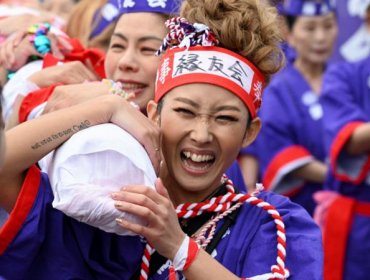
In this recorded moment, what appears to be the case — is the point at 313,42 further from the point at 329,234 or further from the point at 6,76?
the point at 6,76

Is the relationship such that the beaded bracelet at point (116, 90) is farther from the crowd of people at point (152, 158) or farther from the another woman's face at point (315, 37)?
the another woman's face at point (315, 37)

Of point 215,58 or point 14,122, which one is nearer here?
point 215,58

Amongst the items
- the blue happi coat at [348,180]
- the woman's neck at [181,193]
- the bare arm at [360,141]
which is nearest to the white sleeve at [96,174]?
the woman's neck at [181,193]

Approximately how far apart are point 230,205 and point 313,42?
3525mm

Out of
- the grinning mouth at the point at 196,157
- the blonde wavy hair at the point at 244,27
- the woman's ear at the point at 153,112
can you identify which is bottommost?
the grinning mouth at the point at 196,157

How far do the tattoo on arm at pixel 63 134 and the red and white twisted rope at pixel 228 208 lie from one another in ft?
1.25

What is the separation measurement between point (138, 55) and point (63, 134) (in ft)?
2.81

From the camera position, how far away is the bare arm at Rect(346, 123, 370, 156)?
480 cm

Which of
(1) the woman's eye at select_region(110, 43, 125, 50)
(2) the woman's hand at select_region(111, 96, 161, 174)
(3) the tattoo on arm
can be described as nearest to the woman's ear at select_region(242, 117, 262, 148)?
(2) the woman's hand at select_region(111, 96, 161, 174)

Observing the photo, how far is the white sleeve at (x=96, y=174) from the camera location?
2564 millimetres

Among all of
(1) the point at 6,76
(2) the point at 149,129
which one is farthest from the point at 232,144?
(1) the point at 6,76

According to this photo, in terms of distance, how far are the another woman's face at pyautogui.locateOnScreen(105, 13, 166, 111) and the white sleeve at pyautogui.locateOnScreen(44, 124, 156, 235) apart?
0.81 metres

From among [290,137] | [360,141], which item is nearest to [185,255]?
[360,141]

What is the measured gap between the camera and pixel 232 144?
290cm
